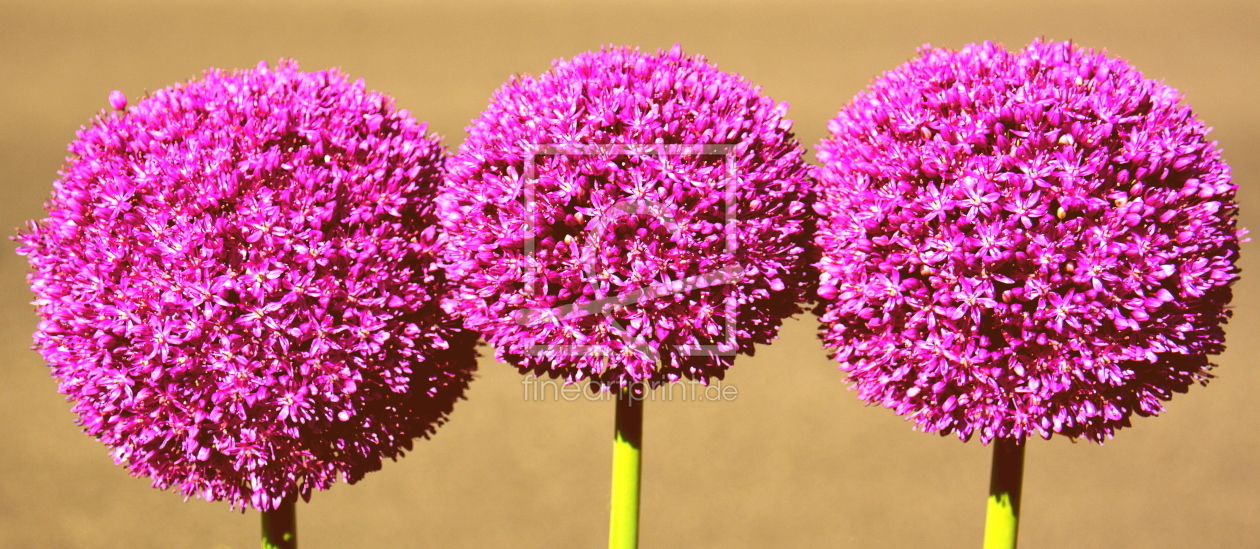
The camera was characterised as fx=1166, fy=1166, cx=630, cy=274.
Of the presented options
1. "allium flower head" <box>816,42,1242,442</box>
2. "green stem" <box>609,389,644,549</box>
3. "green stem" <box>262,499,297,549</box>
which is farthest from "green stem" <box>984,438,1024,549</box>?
"green stem" <box>262,499,297,549</box>

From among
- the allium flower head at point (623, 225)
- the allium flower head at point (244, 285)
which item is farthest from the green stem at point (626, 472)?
the allium flower head at point (244, 285)

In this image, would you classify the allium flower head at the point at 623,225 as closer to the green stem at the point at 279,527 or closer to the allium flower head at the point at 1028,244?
the allium flower head at the point at 1028,244

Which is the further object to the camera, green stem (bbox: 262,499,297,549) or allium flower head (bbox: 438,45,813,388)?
green stem (bbox: 262,499,297,549)

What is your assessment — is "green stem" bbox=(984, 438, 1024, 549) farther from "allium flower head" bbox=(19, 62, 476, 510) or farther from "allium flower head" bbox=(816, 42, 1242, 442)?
"allium flower head" bbox=(19, 62, 476, 510)

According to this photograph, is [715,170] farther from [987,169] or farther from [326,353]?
[326,353]

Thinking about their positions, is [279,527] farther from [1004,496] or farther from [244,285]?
[1004,496]

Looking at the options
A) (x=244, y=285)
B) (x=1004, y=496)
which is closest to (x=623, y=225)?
(x=244, y=285)
